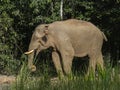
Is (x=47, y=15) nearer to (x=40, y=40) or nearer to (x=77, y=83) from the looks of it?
(x=40, y=40)

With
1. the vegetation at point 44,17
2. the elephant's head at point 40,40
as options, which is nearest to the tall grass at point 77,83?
the elephant's head at point 40,40

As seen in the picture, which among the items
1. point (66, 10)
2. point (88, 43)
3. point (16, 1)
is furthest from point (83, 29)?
point (16, 1)

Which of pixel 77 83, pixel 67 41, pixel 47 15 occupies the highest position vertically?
pixel 77 83

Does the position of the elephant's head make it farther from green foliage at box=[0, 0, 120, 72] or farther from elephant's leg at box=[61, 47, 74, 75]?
green foliage at box=[0, 0, 120, 72]

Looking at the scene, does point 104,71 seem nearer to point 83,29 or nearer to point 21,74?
point 21,74

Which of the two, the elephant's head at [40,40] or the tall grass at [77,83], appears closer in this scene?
the tall grass at [77,83]

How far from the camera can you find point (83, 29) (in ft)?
39.0

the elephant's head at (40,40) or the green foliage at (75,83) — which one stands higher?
the green foliage at (75,83)

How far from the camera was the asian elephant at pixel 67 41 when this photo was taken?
37.8 feet

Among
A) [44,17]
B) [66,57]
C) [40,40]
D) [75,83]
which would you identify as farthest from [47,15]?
[75,83]

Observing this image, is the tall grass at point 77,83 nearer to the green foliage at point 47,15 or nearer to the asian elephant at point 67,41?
the asian elephant at point 67,41

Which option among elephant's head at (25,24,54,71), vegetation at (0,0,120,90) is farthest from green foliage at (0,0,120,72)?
elephant's head at (25,24,54,71)

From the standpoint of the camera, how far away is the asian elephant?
11531 millimetres

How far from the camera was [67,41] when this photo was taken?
1158 cm
